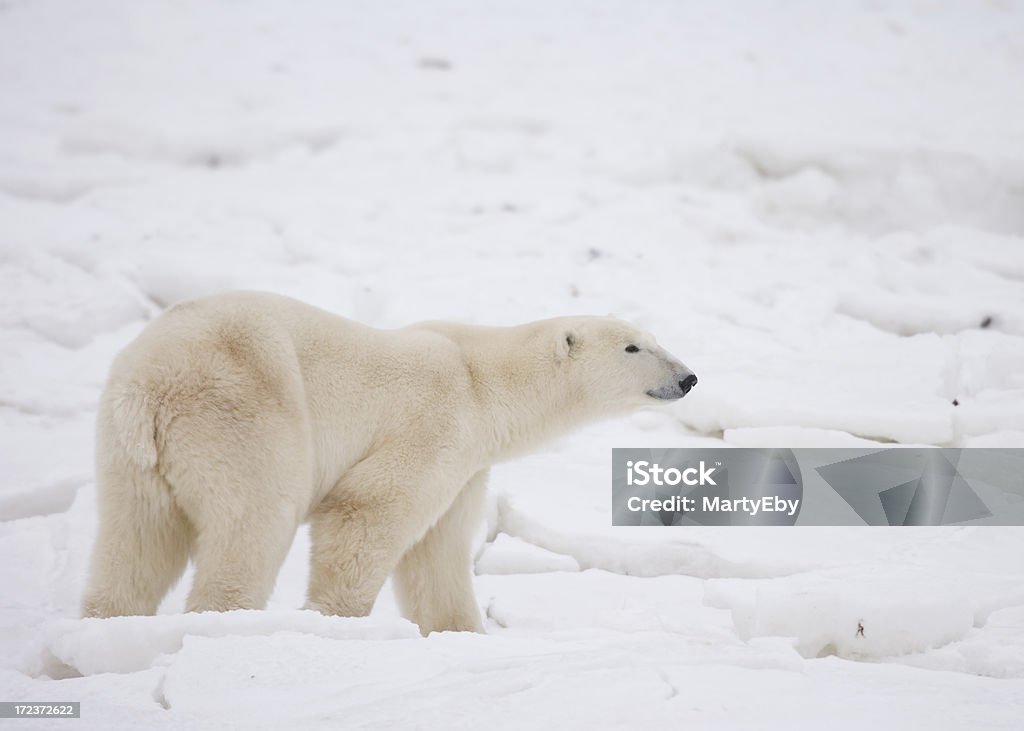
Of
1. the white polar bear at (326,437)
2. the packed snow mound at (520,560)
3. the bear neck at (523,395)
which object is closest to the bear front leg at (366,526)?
the white polar bear at (326,437)

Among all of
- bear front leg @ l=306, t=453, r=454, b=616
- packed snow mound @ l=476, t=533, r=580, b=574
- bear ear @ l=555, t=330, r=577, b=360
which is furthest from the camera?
packed snow mound @ l=476, t=533, r=580, b=574

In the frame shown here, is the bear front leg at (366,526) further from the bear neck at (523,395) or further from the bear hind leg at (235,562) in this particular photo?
the bear neck at (523,395)

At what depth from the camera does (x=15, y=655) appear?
2.38m

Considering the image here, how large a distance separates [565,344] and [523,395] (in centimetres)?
26

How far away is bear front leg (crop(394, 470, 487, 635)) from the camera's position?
131 inches

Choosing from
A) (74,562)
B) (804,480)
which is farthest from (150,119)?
(804,480)

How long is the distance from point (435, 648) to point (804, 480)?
2.53 meters

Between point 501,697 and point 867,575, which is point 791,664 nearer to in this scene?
point 501,697

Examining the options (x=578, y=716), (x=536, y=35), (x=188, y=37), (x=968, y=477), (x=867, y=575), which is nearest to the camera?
(x=578, y=716)

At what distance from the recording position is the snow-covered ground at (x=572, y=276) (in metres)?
2.11

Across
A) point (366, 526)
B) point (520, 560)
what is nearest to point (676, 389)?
point (520, 560)

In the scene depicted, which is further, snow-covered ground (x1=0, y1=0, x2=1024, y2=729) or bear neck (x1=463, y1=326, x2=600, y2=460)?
bear neck (x1=463, y1=326, x2=600, y2=460)

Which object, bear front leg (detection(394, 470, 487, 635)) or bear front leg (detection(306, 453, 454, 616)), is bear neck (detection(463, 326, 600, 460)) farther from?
bear front leg (detection(306, 453, 454, 616))

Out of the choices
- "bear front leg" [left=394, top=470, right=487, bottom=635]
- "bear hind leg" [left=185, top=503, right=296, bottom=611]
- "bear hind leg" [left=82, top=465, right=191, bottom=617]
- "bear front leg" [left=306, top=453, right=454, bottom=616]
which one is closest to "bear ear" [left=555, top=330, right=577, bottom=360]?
"bear front leg" [left=394, top=470, right=487, bottom=635]
